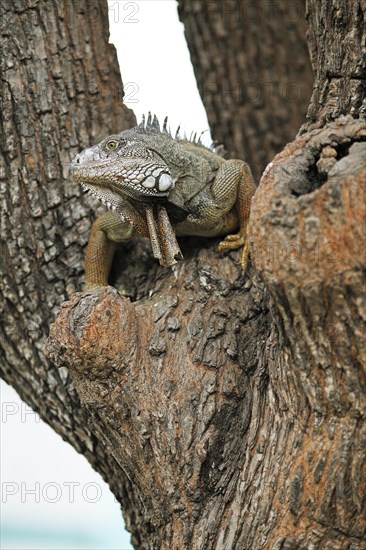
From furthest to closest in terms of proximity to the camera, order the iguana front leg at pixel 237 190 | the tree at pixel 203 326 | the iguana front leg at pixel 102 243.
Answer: the iguana front leg at pixel 102 243 < the iguana front leg at pixel 237 190 < the tree at pixel 203 326

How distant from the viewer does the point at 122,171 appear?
372cm

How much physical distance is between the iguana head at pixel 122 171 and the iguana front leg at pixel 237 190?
0.29 m

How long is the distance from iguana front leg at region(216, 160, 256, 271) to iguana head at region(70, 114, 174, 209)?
0.29 metres

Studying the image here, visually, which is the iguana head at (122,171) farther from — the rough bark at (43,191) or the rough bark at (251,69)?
the rough bark at (251,69)

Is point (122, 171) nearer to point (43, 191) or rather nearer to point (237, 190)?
point (237, 190)

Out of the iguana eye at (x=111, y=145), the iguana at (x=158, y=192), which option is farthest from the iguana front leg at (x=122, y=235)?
the iguana eye at (x=111, y=145)

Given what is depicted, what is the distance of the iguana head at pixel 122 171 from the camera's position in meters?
3.71

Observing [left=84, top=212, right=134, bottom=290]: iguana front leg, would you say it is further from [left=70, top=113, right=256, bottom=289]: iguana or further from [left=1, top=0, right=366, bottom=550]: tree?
[left=1, top=0, right=366, bottom=550]: tree

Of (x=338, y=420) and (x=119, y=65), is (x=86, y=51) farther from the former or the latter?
(x=338, y=420)

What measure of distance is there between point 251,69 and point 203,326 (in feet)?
11.0

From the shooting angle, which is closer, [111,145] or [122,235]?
[111,145]

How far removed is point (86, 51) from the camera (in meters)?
4.50

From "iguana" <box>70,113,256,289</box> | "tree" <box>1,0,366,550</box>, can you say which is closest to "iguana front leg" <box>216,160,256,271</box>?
"iguana" <box>70,113,256,289</box>

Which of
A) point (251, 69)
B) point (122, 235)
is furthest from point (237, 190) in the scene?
point (251, 69)
